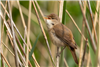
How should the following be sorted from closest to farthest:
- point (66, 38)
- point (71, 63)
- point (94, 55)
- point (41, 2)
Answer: point (94, 55)
point (66, 38)
point (71, 63)
point (41, 2)

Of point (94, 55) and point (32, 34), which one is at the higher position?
point (94, 55)

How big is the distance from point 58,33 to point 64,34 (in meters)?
0.11

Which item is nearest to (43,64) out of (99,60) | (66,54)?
(66,54)

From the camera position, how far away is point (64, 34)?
2.65 m

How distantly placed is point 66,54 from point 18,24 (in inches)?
44.2

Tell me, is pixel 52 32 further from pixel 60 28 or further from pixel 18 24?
pixel 18 24

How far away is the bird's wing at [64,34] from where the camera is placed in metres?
2.61

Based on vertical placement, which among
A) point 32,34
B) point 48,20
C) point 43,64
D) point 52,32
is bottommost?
point 43,64

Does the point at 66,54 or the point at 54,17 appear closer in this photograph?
the point at 54,17

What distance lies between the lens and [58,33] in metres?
2.71

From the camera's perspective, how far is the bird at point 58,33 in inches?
103

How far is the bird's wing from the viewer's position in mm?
2611

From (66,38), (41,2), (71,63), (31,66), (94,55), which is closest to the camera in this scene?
(94,55)

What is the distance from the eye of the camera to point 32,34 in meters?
3.37
